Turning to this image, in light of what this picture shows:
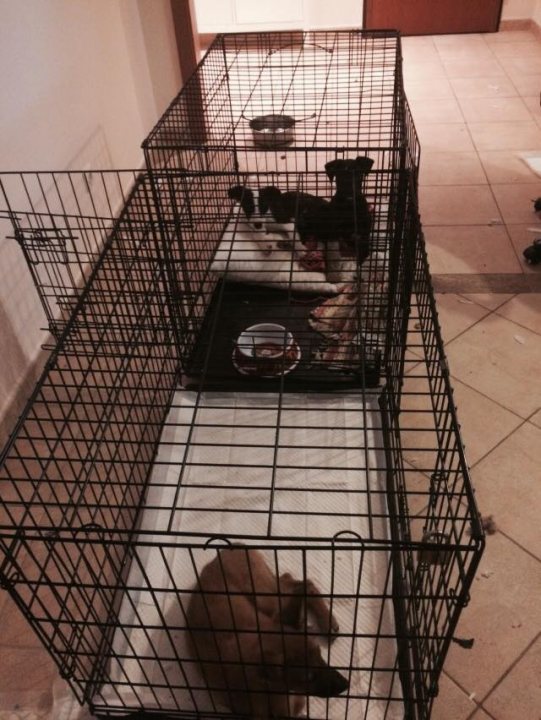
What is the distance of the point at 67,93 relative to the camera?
244 cm

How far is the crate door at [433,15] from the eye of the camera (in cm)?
511

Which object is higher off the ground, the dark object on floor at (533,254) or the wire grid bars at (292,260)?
the wire grid bars at (292,260)

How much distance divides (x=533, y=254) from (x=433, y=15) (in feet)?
12.5

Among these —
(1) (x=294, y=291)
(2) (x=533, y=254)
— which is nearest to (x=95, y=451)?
(1) (x=294, y=291)

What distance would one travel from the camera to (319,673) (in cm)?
98

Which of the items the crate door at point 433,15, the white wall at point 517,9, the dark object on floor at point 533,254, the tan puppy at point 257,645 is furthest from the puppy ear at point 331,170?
the white wall at point 517,9

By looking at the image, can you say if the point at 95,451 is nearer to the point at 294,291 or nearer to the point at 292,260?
the point at 292,260

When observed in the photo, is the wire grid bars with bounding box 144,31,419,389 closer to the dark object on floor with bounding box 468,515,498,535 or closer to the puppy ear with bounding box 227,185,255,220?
the puppy ear with bounding box 227,185,255,220

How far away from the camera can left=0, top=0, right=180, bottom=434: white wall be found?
Result: 1.93 meters

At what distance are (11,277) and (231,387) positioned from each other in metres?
0.80

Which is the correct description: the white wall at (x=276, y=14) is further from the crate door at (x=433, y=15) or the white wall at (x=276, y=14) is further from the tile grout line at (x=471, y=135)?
the tile grout line at (x=471, y=135)

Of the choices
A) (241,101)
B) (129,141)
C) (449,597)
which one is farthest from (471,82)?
(449,597)

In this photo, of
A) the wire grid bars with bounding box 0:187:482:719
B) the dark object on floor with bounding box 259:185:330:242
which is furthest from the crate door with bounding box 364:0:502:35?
the wire grid bars with bounding box 0:187:482:719

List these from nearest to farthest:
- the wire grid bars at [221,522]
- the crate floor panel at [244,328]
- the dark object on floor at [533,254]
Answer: the wire grid bars at [221,522], the crate floor panel at [244,328], the dark object on floor at [533,254]
